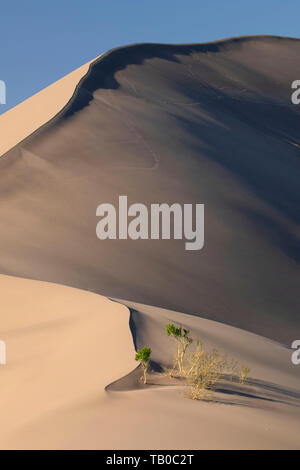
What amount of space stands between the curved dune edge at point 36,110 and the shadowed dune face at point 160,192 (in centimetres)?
53

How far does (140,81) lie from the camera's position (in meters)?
20.5

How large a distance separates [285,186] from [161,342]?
11919 millimetres

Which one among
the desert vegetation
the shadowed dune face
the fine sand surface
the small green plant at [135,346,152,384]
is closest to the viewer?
the fine sand surface

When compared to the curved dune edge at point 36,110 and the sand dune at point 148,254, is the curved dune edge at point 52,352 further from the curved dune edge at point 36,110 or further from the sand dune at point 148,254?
the curved dune edge at point 36,110

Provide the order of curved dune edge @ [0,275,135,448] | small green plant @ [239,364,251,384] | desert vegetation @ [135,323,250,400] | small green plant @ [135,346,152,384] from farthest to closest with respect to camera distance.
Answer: small green plant @ [239,364,251,384] < small green plant @ [135,346,152,384] < desert vegetation @ [135,323,250,400] < curved dune edge @ [0,275,135,448]

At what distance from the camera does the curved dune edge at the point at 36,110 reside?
16547mm

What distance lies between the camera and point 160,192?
14.3m

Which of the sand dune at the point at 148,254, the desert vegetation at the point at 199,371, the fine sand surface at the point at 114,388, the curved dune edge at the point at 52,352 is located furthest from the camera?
the desert vegetation at the point at 199,371

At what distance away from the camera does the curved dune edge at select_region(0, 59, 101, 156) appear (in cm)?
1655

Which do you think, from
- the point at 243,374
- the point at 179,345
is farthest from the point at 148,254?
the point at 243,374

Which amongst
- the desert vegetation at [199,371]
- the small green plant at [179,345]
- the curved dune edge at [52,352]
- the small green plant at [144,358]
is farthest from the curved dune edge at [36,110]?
the small green plant at [144,358]

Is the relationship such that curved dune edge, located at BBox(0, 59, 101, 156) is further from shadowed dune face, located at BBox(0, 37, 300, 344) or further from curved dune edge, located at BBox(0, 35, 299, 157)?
shadowed dune face, located at BBox(0, 37, 300, 344)

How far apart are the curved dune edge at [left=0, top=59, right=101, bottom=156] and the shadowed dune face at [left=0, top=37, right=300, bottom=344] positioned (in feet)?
1.73

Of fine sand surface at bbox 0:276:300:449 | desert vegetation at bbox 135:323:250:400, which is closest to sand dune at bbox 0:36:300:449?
fine sand surface at bbox 0:276:300:449
